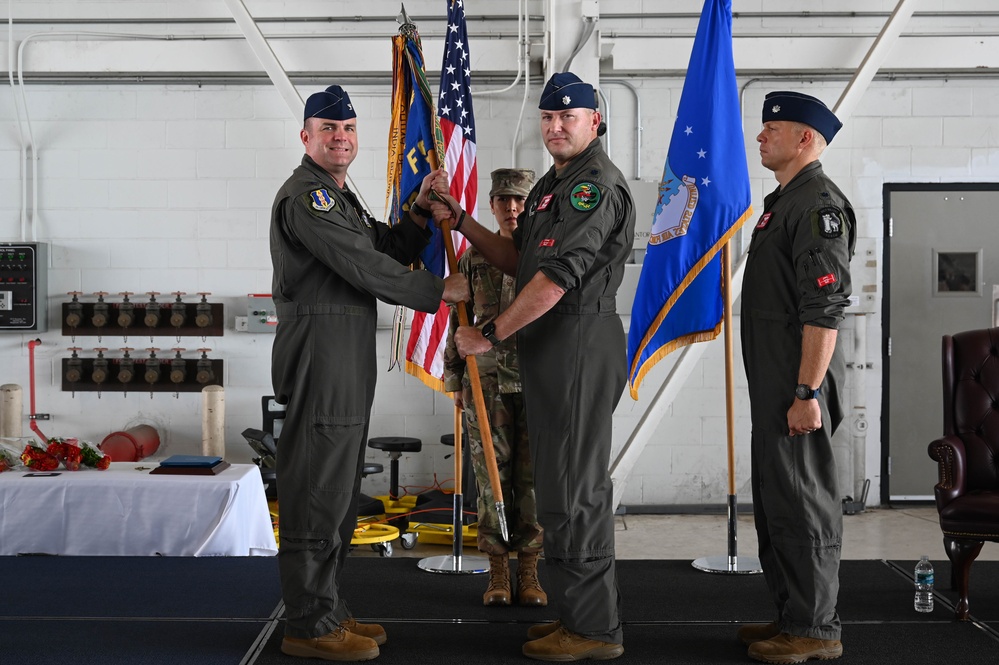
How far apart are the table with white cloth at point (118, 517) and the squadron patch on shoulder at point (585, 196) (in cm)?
233

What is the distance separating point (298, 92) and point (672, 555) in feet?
13.5

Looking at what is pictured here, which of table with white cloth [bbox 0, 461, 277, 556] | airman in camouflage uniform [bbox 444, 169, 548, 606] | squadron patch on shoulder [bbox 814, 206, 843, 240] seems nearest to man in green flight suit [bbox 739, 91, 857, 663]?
squadron patch on shoulder [bbox 814, 206, 843, 240]

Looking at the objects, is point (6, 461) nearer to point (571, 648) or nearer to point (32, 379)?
point (32, 379)

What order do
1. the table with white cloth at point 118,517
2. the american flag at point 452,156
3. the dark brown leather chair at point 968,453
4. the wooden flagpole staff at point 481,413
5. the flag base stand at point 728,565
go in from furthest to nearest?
the american flag at point 452,156 → the table with white cloth at point 118,517 → the flag base stand at point 728,565 → the dark brown leather chair at point 968,453 → the wooden flagpole staff at point 481,413

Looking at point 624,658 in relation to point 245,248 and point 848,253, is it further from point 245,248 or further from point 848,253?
point 245,248

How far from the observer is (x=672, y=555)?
5.38 metres

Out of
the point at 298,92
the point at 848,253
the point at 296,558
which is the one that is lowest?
the point at 296,558

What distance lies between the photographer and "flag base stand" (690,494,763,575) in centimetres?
408

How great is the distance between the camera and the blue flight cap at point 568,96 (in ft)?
9.63

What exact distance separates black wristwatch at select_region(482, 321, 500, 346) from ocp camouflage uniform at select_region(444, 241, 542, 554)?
0.64m

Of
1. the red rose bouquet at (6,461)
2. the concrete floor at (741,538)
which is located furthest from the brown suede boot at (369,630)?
the red rose bouquet at (6,461)

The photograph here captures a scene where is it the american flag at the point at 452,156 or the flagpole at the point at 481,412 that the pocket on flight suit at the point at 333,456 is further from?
the american flag at the point at 452,156

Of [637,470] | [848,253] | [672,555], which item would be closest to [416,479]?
[637,470]

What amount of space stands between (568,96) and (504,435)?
4.53ft
